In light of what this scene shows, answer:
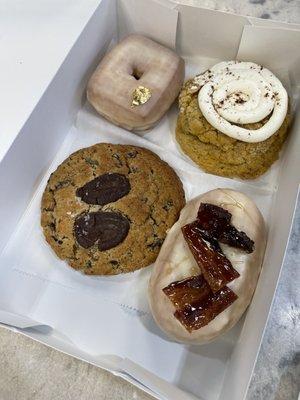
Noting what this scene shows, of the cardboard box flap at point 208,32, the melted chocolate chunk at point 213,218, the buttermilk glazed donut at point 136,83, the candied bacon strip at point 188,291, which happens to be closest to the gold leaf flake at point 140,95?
the buttermilk glazed donut at point 136,83

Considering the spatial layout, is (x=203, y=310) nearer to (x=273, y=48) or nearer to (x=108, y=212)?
(x=108, y=212)

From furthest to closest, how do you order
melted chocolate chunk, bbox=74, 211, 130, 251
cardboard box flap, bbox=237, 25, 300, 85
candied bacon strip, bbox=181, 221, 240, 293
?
cardboard box flap, bbox=237, 25, 300, 85 < melted chocolate chunk, bbox=74, 211, 130, 251 < candied bacon strip, bbox=181, 221, 240, 293

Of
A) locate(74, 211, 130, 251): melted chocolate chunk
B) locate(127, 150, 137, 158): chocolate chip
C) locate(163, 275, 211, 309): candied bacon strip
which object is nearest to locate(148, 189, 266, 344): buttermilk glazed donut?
locate(163, 275, 211, 309): candied bacon strip

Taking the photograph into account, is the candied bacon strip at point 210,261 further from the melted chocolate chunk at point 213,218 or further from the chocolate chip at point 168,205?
the chocolate chip at point 168,205

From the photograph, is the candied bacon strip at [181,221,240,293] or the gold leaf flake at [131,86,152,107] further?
the gold leaf flake at [131,86,152,107]

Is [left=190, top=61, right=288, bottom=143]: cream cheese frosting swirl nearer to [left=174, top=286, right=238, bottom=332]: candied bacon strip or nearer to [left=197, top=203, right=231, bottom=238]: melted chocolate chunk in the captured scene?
[left=197, top=203, right=231, bottom=238]: melted chocolate chunk

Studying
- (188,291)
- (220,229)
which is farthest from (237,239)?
(188,291)

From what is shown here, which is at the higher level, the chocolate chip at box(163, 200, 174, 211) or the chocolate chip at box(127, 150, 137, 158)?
the chocolate chip at box(127, 150, 137, 158)
